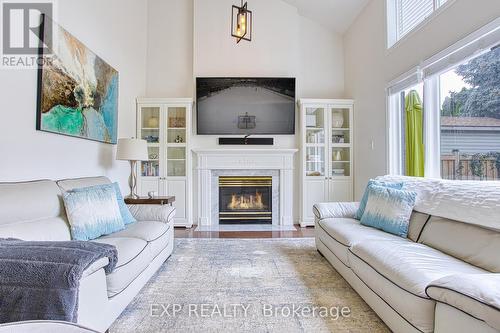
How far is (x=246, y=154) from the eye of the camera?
4.81 m

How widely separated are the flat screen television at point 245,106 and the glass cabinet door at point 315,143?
0.31 m

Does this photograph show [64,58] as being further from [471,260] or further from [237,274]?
[471,260]

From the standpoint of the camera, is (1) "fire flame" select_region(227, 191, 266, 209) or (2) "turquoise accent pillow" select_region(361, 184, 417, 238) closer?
(2) "turquoise accent pillow" select_region(361, 184, 417, 238)

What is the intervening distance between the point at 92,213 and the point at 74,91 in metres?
1.38

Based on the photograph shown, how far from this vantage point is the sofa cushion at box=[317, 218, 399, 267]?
2281mm

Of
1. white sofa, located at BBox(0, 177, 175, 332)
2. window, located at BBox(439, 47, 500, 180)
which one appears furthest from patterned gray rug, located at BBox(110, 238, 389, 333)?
window, located at BBox(439, 47, 500, 180)

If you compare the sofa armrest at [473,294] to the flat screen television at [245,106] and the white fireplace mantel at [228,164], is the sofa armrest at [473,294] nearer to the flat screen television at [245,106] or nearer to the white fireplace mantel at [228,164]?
the white fireplace mantel at [228,164]

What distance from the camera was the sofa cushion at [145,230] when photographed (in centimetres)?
228

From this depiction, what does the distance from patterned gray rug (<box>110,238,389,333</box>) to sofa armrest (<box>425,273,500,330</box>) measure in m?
0.67

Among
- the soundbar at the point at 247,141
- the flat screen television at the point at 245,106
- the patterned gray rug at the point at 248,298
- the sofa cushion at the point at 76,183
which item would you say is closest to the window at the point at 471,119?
the patterned gray rug at the point at 248,298

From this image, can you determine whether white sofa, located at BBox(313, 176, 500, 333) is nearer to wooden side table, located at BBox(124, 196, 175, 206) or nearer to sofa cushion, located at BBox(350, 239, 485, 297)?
sofa cushion, located at BBox(350, 239, 485, 297)

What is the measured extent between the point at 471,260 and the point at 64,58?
3688mm
